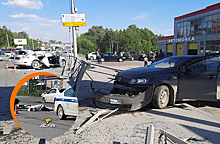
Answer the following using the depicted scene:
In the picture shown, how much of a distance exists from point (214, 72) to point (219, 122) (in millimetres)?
1415

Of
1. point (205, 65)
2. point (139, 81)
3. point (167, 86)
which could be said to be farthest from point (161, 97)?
point (205, 65)

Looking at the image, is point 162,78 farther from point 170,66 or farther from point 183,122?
point 183,122

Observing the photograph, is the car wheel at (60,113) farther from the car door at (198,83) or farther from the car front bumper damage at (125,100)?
the car door at (198,83)

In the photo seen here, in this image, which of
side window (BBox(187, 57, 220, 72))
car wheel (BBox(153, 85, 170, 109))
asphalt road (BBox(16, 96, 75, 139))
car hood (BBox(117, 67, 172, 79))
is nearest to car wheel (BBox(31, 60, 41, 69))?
car hood (BBox(117, 67, 172, 79))

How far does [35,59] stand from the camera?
585 inches

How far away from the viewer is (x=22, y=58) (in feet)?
48.2

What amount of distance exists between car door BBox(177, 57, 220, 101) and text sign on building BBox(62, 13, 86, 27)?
457 inches

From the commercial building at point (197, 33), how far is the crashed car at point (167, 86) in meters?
23.0

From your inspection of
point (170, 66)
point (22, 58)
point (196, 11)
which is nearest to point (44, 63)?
point (22, 58)

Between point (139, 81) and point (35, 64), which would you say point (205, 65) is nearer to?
point (139, 81)

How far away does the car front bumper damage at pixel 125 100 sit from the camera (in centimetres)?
466

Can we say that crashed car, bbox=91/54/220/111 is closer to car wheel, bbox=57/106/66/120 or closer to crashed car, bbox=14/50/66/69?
car wheel, bbox=57/106/66/120

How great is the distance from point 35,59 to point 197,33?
24.6 meters

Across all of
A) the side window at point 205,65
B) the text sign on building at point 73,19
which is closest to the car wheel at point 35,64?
the text sign on building at point 73,19
